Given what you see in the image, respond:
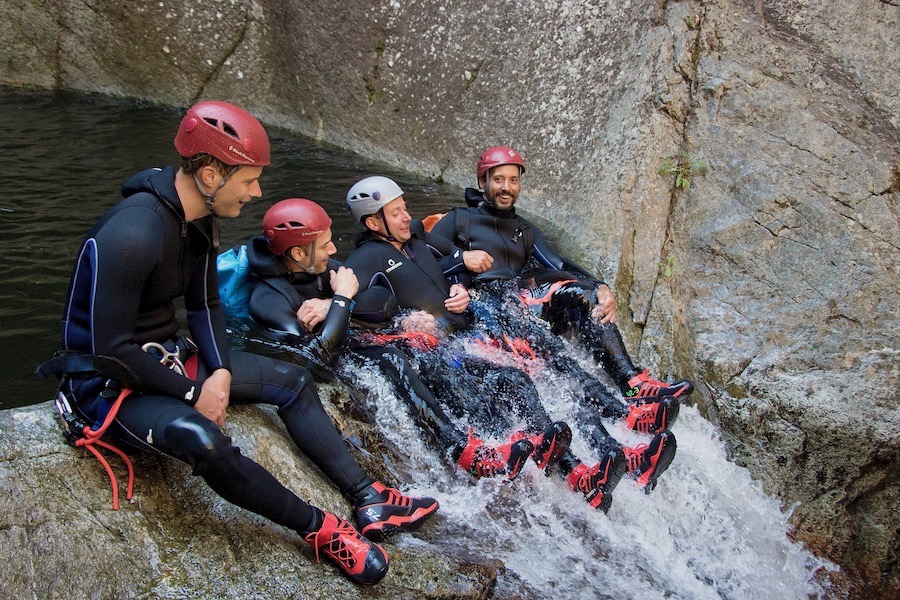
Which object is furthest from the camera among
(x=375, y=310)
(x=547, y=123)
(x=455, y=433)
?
(x=547, y=123)

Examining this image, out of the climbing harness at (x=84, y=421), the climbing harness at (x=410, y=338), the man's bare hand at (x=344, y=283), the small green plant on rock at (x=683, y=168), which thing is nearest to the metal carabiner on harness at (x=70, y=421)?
the climbing harness at (x=84, y=421)

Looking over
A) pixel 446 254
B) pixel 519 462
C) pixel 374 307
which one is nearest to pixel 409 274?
pixel 374 307

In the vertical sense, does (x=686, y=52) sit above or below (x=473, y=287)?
above

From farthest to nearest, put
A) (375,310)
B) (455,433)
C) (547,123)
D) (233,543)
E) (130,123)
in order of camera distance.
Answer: (130,123) < (547,123) < (375,310) < (455,433) < (233,543)

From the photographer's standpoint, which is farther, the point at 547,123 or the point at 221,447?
the point at 547,123

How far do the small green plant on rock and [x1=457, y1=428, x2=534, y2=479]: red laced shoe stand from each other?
3.38 metres

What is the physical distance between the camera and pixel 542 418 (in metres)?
4.59

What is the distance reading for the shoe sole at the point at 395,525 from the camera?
11.6 feet

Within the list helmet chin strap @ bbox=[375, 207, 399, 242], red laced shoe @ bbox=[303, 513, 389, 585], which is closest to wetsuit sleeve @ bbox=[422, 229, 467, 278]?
helmet chin strap @ bbox=[375, 207, 399, 242]

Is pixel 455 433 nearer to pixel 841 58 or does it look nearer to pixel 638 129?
pixel 638 129

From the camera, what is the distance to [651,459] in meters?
4.38

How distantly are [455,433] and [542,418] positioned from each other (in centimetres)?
58

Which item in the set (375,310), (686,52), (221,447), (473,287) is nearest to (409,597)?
(221,447)

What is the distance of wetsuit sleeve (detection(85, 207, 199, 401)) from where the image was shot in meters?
2.79
